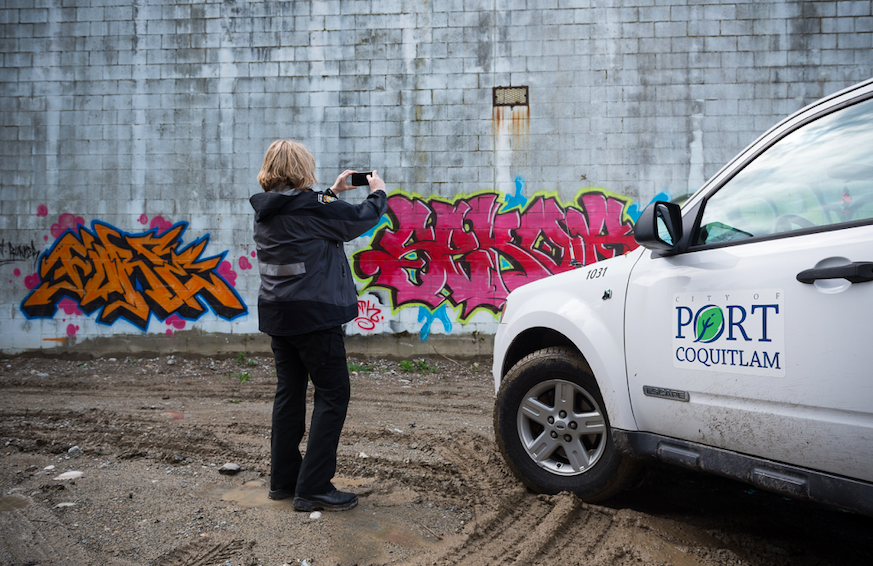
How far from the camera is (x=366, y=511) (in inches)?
104

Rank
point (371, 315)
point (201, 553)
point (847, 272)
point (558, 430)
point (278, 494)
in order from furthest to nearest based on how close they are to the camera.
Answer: point (371, 315) < point (278, 494) < point (558, 430) < point (201, 553) < point (847, 272)

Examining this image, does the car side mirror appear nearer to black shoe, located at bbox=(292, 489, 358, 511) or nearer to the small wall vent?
black shoe, located at bbox=(292, 489, 358, 511)

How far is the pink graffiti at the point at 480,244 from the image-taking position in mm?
7441

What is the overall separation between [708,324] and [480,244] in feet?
18.5

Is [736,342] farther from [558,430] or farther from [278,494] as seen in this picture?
[278,494]

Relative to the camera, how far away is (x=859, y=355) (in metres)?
1.52

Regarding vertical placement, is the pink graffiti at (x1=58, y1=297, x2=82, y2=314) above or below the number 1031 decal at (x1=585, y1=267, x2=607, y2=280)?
below

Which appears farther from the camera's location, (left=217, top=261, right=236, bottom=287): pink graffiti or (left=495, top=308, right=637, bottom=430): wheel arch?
(left=217, top=261, right=236, bottom=287): pink graffiti

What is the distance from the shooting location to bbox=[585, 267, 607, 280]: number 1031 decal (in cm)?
263

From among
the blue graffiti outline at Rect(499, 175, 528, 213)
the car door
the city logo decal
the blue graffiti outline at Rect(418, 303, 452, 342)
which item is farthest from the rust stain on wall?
the city logo decal

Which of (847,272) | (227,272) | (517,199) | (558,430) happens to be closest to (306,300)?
(558,430)

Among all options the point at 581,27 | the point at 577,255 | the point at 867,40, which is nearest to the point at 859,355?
the point at 577,255

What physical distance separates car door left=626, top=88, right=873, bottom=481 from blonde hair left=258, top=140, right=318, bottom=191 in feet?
5.50

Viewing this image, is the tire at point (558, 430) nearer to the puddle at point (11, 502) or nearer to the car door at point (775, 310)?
the car door at point (775, 310)
